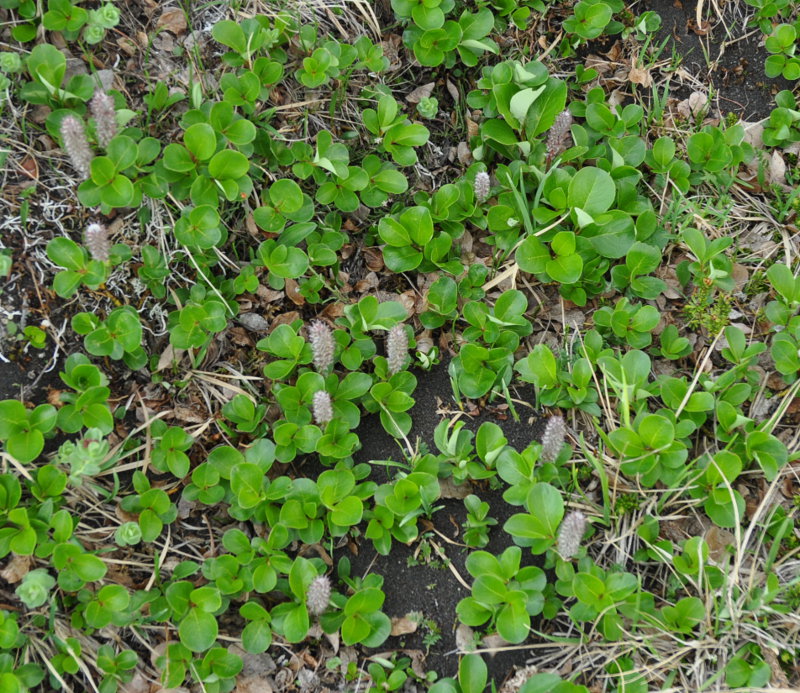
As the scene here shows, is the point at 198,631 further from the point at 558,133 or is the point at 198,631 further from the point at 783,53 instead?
the point at 783,53

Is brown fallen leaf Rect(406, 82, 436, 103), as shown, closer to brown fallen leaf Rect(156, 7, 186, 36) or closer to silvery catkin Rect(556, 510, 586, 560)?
brown fallen leaf Rect(156, 7, 186, 36)

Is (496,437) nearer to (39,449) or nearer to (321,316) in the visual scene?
(321,316)

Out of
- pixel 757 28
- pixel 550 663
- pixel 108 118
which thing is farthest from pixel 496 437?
pixel 757 28

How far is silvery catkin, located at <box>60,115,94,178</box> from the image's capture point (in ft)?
8.32

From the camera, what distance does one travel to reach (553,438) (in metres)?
2.68

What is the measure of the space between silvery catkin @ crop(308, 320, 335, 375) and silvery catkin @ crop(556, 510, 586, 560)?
106 cm

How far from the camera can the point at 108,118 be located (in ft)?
8.72

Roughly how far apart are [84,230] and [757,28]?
3.38m

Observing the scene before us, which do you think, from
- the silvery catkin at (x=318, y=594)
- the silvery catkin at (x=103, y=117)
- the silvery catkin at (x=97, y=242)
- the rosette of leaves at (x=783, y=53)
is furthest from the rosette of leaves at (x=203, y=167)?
the rosette of leaves at (x=783, y=53)

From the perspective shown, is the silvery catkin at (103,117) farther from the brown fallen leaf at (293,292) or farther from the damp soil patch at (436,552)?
the damp soil patch at (436,552)

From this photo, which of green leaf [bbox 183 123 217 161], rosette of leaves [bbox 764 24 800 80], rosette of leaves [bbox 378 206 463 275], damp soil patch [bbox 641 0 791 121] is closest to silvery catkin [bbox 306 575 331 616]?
rosette of leaves [bbox 378 206 463 275]

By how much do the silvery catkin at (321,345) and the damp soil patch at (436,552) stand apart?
1.05 ft

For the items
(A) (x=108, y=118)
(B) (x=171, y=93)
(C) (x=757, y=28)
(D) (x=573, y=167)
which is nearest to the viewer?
(A) (x=108, y=118)

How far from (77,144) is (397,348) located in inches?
53.7
